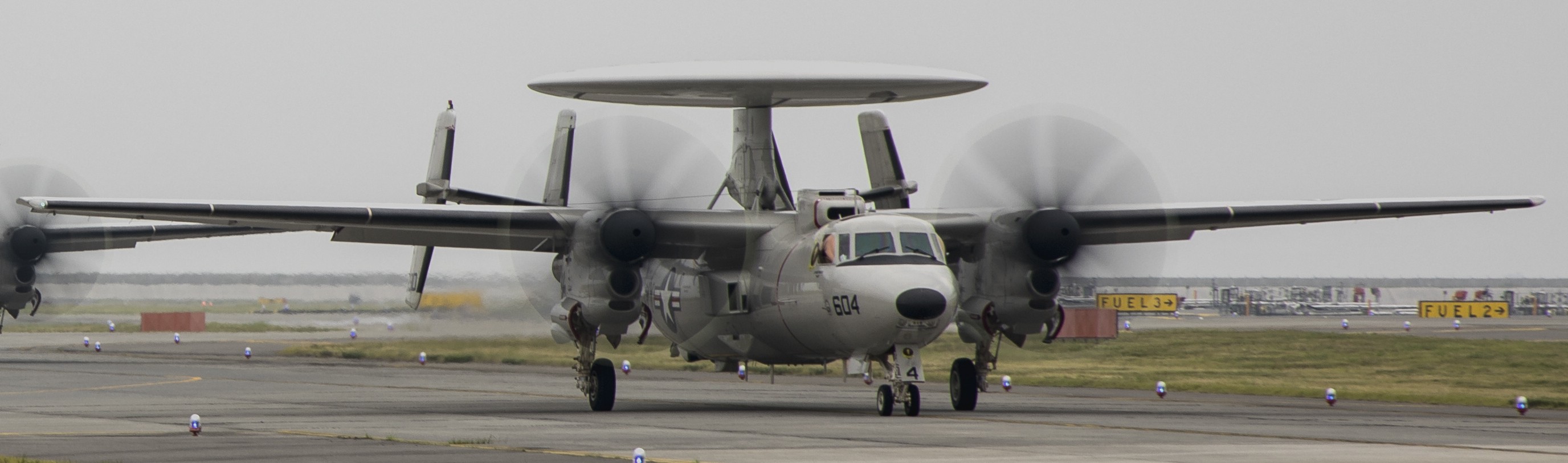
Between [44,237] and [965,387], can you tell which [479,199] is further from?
[44,237]

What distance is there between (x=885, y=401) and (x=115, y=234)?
91.1 feet

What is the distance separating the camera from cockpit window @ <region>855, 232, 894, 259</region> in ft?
68.7

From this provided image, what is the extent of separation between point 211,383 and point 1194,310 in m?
84.2

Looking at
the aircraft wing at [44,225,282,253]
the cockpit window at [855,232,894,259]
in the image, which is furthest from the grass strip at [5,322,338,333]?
the cockpit window at [855,232,894,259]

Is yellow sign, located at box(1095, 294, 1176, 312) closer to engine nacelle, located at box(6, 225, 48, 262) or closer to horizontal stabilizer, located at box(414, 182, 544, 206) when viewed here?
engine nacelle, located at box(6, 225, 48, 262)

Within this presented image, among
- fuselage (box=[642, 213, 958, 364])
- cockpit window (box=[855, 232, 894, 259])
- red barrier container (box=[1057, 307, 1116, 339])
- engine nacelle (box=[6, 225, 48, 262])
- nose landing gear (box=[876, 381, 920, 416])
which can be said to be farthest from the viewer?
red barrier container (box=[1057, 307, 1116, 339])

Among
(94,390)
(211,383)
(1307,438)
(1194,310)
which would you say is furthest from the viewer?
(1194,310)

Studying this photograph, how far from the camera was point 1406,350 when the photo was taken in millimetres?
42469

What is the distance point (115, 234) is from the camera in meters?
42.1

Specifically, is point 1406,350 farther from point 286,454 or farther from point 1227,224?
point 286,454

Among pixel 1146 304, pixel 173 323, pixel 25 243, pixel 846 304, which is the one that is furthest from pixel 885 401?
pixel 1146 304

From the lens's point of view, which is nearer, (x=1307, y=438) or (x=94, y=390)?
(x=1307, y=438)

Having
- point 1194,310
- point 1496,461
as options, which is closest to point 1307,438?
point 1496,461

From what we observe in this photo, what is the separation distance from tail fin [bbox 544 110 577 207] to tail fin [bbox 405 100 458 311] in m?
2.11
